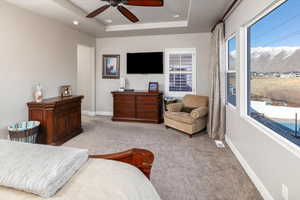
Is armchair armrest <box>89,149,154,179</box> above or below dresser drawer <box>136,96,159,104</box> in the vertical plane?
below

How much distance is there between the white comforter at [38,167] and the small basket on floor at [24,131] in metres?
1.91

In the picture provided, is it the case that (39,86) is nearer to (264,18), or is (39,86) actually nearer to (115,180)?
(115,180)

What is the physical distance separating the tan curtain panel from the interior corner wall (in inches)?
18.6

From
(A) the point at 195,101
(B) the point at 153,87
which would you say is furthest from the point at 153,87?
(A) the point at 195,101

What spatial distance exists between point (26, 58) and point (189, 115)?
11.2 feet

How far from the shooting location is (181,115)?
13.1ft

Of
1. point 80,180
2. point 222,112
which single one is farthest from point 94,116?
point 80,180

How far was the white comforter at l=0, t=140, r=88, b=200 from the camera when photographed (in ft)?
2.73

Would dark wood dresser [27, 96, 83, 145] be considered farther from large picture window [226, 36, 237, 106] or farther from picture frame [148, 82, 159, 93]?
large picture window [226, 36, 237, 106]

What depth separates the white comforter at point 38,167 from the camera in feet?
2.73

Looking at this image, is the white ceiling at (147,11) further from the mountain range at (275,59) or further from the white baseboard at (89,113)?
the white baseboard at (89,113)

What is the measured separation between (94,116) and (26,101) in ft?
8.55

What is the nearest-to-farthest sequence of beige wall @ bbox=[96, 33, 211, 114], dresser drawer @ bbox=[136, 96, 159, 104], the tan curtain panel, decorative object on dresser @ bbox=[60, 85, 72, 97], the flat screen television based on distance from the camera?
1. the tan curtain panel
2. decorative object on dresser @ bbox=[60, 85, 72, 97]
3. dresser drawer @ bbox=[136, 96, 159, 104]
4. beige wall @ bbox=[96, 33, 211, 114]
5. the flat screen television

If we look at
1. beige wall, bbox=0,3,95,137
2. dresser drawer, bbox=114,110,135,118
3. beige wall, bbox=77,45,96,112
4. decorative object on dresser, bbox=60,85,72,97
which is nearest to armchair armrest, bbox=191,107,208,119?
dresser drawer, bbox=114,110,135,118
